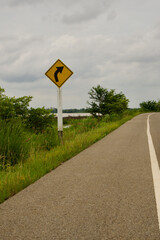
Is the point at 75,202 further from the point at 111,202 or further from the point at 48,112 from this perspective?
the point at 48,112

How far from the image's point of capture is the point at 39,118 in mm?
10883

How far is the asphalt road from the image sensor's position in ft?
9.05

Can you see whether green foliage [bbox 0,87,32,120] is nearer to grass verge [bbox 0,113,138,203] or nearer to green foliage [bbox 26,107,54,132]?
green foliage [bbox 26,107,54,132]

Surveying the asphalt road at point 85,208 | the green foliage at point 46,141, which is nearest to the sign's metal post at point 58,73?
the green foliage at point 46,141

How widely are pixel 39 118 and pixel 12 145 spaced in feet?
13.4

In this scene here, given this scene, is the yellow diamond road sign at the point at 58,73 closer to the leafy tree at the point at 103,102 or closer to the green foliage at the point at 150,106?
the leafy tree at the point at 103,102

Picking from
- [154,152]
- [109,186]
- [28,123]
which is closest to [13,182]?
[109,186]

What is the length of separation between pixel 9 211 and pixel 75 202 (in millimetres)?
964

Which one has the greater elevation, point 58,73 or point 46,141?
point 58,73

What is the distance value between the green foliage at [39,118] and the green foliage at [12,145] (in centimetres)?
328

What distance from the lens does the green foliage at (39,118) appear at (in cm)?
1087

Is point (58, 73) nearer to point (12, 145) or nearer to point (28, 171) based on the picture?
point (12, 145)

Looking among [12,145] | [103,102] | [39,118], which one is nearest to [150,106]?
[103,102]

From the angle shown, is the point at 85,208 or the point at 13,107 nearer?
the point at 85,208
